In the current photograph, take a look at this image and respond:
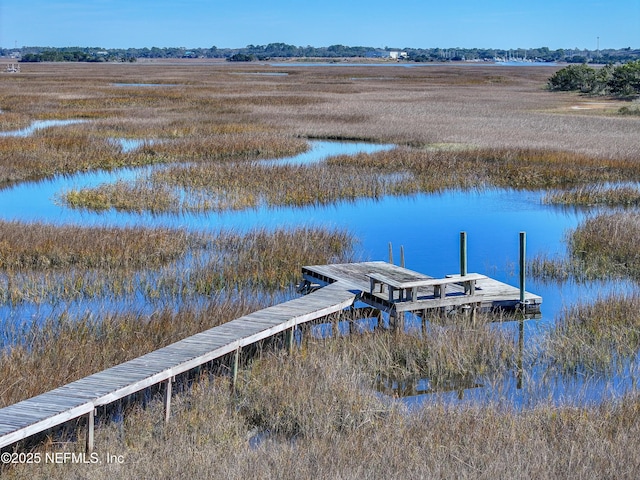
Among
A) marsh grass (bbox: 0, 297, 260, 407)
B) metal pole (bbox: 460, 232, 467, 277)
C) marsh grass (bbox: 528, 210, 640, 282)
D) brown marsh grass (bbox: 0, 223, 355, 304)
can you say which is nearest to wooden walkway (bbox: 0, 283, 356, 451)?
marsh grass (bbox: 0, 297, 260, 407)

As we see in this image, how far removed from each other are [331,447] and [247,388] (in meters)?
1.95

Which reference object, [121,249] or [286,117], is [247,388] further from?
[286,117]

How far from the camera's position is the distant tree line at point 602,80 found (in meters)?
55.5

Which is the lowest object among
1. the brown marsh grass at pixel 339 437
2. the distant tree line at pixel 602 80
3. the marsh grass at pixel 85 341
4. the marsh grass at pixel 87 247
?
the brown marsh grass at pixel 339 437

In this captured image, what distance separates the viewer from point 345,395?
29.1 ft

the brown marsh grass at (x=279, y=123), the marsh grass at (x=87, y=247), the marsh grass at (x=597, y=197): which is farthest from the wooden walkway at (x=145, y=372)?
the brown marsh grass at (x=279, y=123)

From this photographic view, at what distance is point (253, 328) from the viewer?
10.4m

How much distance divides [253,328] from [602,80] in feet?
179

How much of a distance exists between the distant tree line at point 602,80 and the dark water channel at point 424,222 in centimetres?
3568

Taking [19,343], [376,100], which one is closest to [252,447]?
[19,343]

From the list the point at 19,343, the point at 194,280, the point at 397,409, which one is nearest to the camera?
the point at 397,409

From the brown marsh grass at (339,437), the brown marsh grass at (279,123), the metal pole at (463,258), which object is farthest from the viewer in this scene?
the brown marsh grass at (279,123)

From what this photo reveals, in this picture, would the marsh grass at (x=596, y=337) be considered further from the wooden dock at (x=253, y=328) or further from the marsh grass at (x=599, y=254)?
the marsh grass at (x=599, y=254)

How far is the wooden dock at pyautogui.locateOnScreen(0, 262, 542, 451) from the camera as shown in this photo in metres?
7.69
